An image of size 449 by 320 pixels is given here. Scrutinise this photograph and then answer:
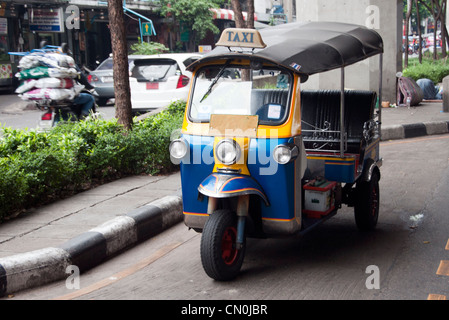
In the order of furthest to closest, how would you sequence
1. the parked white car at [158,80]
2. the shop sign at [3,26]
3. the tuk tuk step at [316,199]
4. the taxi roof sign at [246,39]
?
the shop sign at [3,26] < the parked white car at [158,80] < the tuk tuk step at [316,199] < the taxi roof sign at [246,39]

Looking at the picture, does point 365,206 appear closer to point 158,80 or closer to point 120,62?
point 120,62

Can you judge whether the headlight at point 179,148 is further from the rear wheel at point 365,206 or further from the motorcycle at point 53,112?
the motorcycle at point 53,112

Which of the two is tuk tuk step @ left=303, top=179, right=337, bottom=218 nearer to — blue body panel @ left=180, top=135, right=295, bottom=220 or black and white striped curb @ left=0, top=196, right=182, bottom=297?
blue body panel @ left=180, top=135, right=295, bottom=220

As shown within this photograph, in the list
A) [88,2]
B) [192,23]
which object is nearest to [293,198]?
[88,2]

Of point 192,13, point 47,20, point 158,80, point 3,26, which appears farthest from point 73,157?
point 192,13

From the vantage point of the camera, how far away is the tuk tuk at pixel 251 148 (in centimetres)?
449

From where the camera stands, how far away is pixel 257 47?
15.0ft

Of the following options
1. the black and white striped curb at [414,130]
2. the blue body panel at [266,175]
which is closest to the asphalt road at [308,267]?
the blue body panel at [266,175]

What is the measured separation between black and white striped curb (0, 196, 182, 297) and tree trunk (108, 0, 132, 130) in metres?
2.37

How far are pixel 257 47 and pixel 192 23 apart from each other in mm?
27745

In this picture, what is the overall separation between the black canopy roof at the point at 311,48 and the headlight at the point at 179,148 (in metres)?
0.68

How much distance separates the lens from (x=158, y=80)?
41.5ft

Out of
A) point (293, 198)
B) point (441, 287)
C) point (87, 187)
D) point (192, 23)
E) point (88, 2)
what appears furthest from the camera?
point (192, 23)
